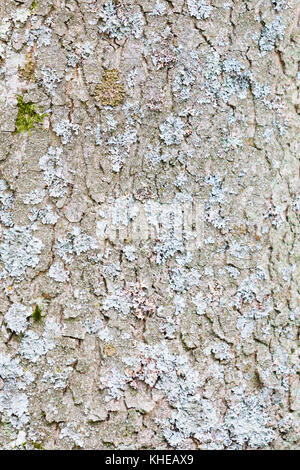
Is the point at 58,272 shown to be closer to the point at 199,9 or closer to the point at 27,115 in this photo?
the point at 27,115

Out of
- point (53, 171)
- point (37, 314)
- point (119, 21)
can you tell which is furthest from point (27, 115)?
point (37, 314)

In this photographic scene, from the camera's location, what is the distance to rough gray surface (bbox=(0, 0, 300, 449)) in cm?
137

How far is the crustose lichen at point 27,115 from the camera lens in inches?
54.1

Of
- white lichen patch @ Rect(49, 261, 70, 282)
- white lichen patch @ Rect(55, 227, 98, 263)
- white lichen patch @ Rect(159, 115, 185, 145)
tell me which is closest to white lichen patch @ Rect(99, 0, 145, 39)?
white lichen patch @ Rect(159, 115, 185, 145)

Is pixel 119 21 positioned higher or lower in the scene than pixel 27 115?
higher

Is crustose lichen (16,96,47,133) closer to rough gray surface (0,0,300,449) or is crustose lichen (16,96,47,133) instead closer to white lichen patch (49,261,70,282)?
rough gray surface (0,0,300,449)

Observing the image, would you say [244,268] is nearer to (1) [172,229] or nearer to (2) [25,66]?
(1) [172,229]

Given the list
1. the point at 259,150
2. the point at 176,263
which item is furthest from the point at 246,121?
the point at 176,263

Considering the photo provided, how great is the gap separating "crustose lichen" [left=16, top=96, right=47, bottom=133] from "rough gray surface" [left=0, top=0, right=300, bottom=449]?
0.02m

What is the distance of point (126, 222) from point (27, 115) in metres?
0.42

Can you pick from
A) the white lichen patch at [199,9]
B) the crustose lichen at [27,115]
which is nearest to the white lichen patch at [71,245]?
the crustose lichen at [27,115]

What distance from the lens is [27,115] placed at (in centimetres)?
138

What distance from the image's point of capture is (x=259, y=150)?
149cm

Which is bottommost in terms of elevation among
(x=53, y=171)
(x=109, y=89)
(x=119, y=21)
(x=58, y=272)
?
(x=58, y=272)
